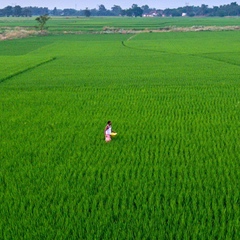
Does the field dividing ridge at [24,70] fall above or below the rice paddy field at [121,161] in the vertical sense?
below

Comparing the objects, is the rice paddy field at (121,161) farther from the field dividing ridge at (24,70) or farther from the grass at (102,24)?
the grass at (102,24)

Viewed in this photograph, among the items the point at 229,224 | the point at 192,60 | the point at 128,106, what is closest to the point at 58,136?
the point at 128,106

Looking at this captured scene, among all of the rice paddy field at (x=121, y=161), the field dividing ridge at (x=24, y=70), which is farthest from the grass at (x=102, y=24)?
the rice paddy field at (x=121, y=161)

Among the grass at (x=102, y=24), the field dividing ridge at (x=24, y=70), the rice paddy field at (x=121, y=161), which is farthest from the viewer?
the grass at (x=102, y=24)

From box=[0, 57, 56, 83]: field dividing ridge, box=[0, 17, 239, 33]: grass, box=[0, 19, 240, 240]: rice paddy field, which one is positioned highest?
box=[0, 19, 240, 240]: rice paddy field

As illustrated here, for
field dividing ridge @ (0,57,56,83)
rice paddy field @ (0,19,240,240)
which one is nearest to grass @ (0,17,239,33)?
field dividing ridge @ (0,57,56,83)

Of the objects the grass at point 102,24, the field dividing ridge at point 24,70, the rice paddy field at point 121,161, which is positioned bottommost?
the grass at point 102,24

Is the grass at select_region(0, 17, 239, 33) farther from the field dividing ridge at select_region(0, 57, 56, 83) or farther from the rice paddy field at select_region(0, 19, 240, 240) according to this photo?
the rice paddy field at select_region(0, 19, 240, 240)

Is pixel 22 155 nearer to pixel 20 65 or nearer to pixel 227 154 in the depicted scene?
pixel 227 154

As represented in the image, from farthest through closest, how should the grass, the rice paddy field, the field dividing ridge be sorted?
the grass, the field dividing ridge, the rice paddy field
